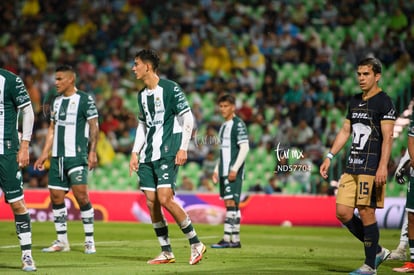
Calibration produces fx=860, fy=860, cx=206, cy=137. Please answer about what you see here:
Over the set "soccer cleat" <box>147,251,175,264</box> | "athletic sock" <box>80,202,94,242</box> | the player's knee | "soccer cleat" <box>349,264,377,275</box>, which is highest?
the player's knee

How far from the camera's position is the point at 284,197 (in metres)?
19.2

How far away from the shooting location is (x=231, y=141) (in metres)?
14.1

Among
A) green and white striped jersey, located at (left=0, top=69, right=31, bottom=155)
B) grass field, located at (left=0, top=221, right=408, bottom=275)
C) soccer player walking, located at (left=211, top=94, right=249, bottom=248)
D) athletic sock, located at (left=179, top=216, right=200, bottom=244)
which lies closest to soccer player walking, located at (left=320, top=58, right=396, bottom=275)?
grass field, located at (left=0, top=221, right=408, bottom=275)

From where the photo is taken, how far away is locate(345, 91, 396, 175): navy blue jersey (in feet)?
30.8

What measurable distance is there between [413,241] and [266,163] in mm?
10240

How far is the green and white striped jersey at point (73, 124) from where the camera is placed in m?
12.5

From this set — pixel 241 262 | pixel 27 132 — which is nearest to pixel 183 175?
pixel 241 262

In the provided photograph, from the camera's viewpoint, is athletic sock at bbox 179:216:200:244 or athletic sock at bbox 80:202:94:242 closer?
athletic sock at bbox 179:216:200:244

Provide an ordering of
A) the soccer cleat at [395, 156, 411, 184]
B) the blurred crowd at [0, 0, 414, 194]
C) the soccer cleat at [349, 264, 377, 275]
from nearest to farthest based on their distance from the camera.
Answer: the soccer cleat at [349, 264, 377, 275]
the soccer cleat at [395, 156, 411, 184]
the blurred crowd at [0, 0, 414, 194]

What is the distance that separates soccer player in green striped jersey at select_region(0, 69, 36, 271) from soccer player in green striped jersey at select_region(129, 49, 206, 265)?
58.2 inches

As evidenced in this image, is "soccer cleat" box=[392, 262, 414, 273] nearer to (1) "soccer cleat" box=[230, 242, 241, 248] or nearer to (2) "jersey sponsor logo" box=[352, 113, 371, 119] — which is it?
(2) "jersey sponsor logo" box=[352, 113, 371, 119]

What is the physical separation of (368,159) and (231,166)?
4800mm

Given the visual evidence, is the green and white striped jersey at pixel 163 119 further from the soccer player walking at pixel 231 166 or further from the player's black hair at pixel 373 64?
the soccer player walking at pixel 231 166

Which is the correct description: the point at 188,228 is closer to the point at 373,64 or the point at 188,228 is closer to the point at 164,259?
the point at 164,259
